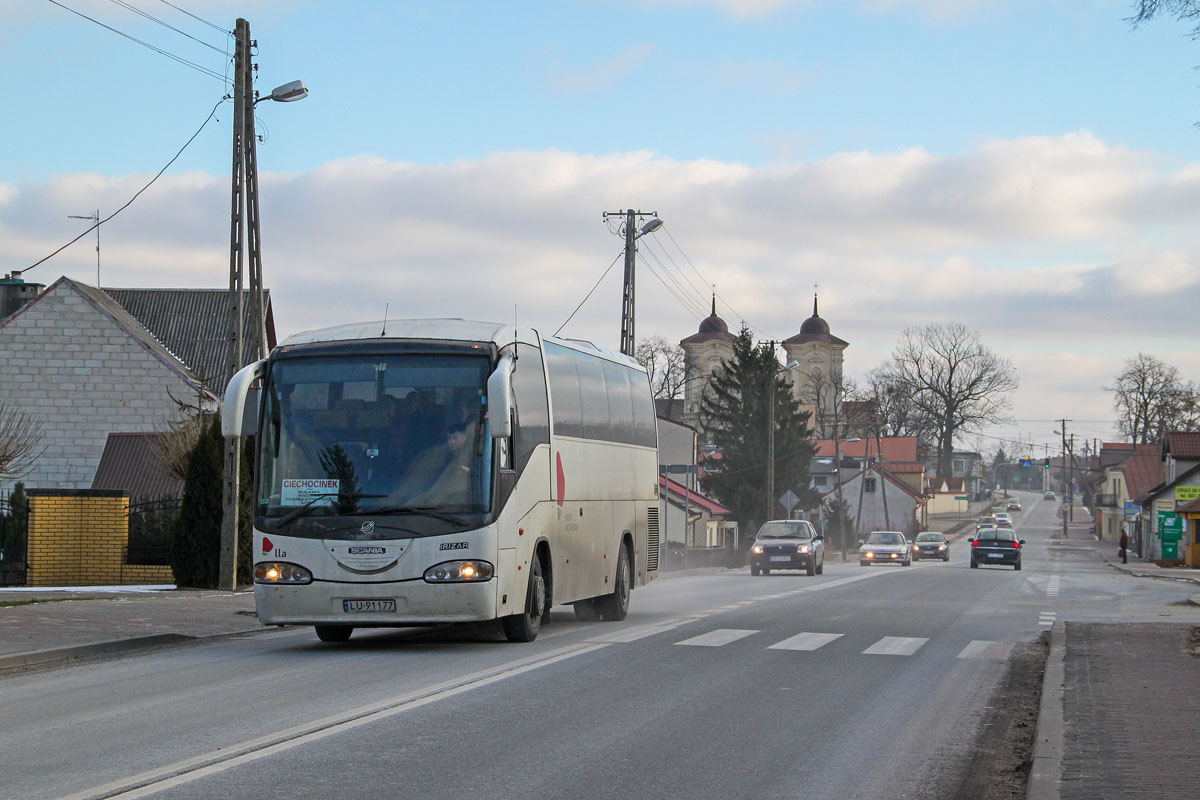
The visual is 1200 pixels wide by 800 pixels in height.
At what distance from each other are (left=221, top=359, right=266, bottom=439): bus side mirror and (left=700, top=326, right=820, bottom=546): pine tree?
59.4 metres

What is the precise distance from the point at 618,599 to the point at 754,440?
194 feet

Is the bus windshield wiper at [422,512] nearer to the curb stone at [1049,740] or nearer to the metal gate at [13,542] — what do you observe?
the curb stone at [1049,740]

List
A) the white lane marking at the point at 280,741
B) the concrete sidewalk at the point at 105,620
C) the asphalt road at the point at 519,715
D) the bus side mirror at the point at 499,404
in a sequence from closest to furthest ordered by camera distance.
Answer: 1. the white lane marking at the point at 280,741
2. the asphalt road at the point at 519,715
3. the bus side mirror at the point at 499,404
4. the concrete sidewalk at the point at 105,620

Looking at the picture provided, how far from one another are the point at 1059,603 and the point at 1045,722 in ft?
55.7

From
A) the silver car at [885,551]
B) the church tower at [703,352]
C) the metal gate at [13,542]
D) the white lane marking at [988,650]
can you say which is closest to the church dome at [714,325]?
the church tower at [703,352]

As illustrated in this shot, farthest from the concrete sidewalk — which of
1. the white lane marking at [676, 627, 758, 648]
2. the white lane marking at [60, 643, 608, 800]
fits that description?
the white lane marking at [676, 627, 758, 648]

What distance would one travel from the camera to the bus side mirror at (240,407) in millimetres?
13445

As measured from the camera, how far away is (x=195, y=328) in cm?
4894

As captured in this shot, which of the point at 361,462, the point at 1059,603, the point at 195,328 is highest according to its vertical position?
the point at 195,328

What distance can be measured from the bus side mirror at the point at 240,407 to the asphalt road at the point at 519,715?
2170 mm

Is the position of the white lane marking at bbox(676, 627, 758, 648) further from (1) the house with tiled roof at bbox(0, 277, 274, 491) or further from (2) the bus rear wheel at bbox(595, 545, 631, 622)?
(1) the house with tiled roof at bbox(0, 277, 274, 491)

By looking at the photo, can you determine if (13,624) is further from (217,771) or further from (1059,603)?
(1059,603)

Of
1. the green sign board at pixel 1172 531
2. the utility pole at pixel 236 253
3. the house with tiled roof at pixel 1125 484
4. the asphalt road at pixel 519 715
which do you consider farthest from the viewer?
the house with tiled roof at pixel 1125 484

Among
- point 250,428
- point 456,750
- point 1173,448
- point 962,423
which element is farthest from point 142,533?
point 962,423
